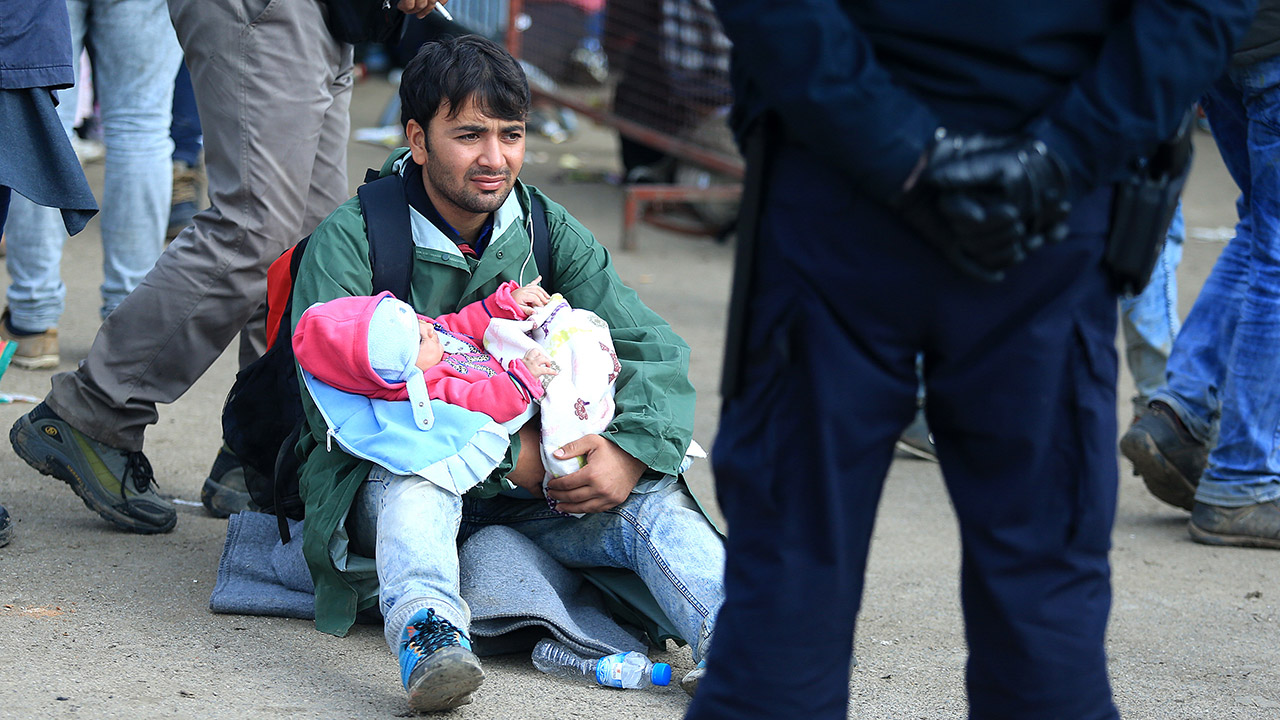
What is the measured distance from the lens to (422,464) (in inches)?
103

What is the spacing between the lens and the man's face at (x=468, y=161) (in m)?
2.91

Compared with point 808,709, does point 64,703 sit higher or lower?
lower

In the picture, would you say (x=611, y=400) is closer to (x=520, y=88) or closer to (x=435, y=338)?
(x=435, y=338)

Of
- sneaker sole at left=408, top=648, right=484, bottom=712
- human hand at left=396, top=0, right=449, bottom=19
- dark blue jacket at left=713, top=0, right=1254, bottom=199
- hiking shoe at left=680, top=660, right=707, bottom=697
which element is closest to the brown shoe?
human hand at left=396, top=0, right=449, bottom=19

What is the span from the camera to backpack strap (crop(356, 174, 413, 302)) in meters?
2.86

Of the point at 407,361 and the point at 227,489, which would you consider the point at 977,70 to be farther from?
the point at 227,489

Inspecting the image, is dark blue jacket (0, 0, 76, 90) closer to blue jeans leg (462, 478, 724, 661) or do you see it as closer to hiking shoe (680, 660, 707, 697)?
blue jeans leg (462, 478, 724, 661)

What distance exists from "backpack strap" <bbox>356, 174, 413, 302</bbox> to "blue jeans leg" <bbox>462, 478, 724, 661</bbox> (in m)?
0.53

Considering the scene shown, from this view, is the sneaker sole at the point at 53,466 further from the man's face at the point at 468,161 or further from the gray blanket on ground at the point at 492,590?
the man's face at the point at 468,161

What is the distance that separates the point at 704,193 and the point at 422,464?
5114 millimetres

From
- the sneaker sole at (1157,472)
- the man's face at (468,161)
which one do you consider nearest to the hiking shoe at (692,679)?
the man's face at (468,161)

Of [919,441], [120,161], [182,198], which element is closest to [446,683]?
[919,441]

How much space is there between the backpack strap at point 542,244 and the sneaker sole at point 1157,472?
1831 mm

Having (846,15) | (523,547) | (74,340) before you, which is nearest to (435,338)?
(523,547)
